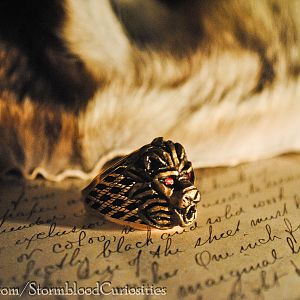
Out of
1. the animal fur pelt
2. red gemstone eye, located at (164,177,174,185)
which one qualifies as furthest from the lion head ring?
the animal fur pelt

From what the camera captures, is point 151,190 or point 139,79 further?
point 139,79

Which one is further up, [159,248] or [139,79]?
[139,79]

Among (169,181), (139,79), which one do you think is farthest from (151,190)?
(139,79)

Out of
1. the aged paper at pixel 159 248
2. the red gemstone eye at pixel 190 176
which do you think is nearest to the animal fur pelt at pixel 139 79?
the aged paper at pixel 159 248

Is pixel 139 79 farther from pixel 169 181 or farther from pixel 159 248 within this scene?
pixel 159 248

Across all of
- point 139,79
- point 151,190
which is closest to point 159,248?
point 151,190

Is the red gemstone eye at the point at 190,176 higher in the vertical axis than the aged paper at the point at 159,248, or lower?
higher

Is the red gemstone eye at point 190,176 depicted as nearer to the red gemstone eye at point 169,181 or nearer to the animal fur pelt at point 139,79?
the red gemstone eye at point 169,181

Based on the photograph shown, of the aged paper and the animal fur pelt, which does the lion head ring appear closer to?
the aged paper
